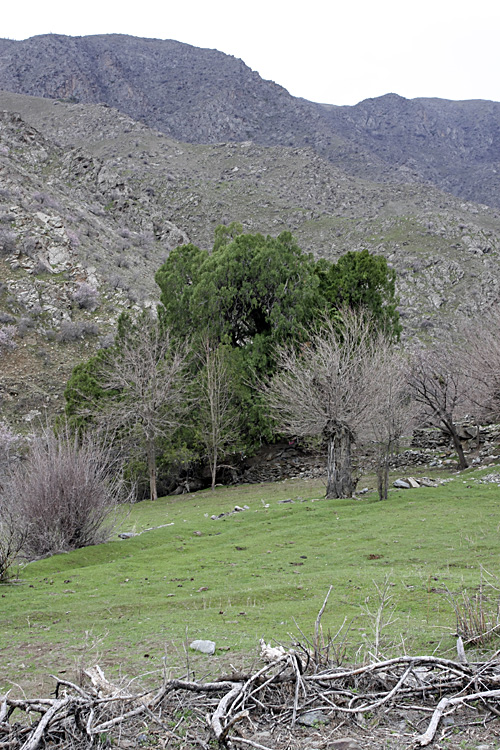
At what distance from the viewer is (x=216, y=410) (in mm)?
26359

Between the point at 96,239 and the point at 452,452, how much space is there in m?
33.9

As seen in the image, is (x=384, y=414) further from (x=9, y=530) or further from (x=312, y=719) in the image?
(x=312, y=719)

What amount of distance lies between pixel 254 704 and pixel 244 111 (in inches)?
4567

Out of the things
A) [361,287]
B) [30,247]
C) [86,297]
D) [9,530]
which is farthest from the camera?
[30,247]

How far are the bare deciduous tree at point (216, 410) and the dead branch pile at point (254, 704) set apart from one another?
73.0ft

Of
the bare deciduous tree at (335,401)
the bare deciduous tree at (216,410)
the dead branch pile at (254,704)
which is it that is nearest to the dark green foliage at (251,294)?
the bare deciduous tree at (216,410)

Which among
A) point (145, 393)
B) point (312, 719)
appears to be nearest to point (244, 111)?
point (145, 393)

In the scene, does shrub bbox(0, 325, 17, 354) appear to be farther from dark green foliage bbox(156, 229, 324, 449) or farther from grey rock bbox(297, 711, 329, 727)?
grey rock bbox(297, 711, 329, 727)

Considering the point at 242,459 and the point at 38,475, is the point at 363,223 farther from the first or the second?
the point at 38,475

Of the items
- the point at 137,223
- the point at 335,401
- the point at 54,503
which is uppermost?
the point at 137,223

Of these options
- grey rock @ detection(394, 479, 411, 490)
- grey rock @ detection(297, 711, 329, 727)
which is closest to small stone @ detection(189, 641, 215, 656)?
grey rock @ detection(297, 711, 329, 727)

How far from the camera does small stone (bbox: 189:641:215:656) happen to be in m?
5.20

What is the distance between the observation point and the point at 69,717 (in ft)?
10.2

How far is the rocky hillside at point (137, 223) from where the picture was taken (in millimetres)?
36625
